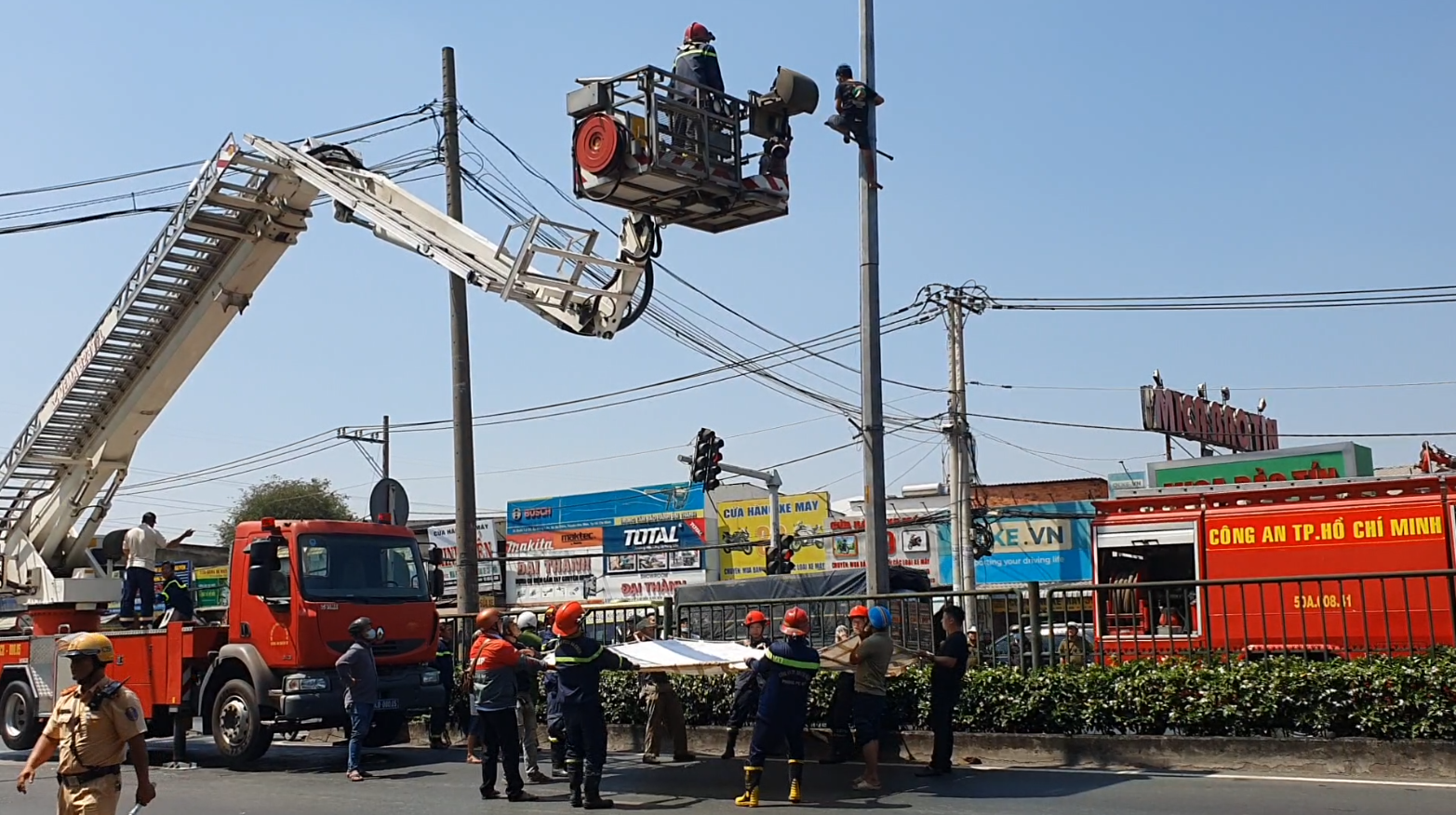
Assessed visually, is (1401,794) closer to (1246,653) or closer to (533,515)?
(1246,653)

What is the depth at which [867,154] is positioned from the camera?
47.3 feet

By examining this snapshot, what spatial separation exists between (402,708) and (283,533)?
7.46ft

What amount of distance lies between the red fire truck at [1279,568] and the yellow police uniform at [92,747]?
8.81 meters

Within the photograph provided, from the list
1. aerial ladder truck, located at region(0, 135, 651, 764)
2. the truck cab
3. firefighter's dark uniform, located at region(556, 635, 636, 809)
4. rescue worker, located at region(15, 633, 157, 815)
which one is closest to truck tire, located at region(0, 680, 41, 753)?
aerial ladder truck, located at region(0, 135, 651, 764)

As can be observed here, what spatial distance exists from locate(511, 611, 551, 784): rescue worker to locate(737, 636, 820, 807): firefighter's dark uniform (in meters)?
2.76

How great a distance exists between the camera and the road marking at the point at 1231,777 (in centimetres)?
1055

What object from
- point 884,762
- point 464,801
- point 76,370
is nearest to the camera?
point 464,801

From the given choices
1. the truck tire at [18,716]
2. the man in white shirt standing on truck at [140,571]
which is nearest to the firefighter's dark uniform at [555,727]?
the man in white shirt standing on truck at [140,571]

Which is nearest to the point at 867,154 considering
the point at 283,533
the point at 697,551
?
the point at 283,533

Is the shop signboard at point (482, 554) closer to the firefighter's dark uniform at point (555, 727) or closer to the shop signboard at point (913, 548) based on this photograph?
the shop signboard at point (913, 548)

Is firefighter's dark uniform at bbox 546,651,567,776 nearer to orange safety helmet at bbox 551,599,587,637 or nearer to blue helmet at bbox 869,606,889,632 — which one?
orange safety helmet at bbox 551,599,587,637

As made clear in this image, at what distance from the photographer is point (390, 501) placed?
1702 centimetres

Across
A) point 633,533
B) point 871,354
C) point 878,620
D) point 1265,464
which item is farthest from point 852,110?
point 633,533

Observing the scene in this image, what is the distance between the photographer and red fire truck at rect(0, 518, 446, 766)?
14258mm
